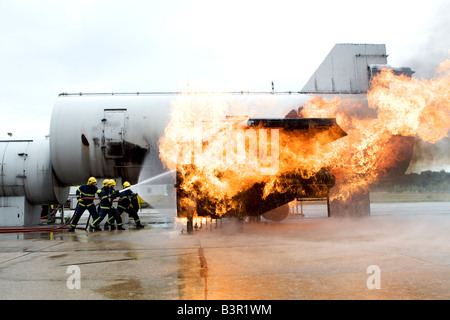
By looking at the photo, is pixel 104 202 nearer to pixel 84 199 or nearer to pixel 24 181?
pixel 84 199

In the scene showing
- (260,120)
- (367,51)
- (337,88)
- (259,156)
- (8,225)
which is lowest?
(8,225)

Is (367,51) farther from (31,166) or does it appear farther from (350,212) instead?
(31,166)

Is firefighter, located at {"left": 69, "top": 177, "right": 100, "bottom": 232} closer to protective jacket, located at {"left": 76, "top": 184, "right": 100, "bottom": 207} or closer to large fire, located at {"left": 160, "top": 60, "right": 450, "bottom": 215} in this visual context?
protective jacket, located at {"left": 76, "top": 184, "right": 100, "bottom": 207}

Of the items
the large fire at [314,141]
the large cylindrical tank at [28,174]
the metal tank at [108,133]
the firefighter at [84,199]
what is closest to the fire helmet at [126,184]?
the metal tank at [108,133]

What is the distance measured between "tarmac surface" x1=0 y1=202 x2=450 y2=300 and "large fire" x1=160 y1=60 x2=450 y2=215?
1.58 metres

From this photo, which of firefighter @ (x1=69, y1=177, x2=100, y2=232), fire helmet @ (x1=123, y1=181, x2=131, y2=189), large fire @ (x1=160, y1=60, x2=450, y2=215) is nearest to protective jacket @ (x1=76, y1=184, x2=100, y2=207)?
firefighter @ (x1=69, y1=177, x2=100, y2=232)

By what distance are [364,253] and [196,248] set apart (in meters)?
2.79

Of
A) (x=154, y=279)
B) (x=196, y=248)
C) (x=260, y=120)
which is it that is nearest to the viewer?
(x=154, y=279)

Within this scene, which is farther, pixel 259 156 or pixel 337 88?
pixel 337 88

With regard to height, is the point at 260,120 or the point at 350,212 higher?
the point at 260,120

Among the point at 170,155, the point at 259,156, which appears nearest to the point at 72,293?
the point at 259,156

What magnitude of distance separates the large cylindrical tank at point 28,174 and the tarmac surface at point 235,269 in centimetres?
449

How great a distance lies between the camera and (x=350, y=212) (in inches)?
409

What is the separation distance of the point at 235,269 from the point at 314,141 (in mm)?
4535
